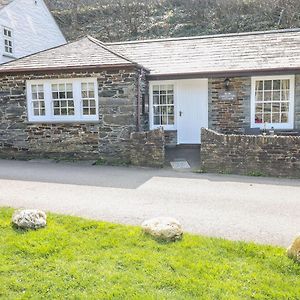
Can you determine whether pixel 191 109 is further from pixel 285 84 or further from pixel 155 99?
pixel 285 84

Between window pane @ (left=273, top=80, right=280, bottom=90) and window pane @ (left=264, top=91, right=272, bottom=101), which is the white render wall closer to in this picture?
window pane @ (left=264, top=91, right=272, bottom=101)

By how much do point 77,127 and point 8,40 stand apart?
1069 cm

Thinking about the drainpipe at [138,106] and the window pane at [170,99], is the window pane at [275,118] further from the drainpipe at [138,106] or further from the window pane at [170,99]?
the drainpipe at [138,106]

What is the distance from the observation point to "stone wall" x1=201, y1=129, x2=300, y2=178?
10.3 metres

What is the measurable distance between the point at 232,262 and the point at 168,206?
2725 mm

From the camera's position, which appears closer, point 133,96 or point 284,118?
point 133,96

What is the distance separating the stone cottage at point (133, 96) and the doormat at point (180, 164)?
107 centimetres

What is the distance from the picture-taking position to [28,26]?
73.3 feet

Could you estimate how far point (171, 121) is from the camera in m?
14.9

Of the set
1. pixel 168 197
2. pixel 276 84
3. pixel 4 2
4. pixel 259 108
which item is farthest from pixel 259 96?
pixel 4 2

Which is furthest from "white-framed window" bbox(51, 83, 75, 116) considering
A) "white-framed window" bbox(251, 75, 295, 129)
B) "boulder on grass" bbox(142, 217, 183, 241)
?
"boulder on grass" bbox(142, 217, 183, 241)

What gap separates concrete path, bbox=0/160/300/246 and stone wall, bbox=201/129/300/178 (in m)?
0.47

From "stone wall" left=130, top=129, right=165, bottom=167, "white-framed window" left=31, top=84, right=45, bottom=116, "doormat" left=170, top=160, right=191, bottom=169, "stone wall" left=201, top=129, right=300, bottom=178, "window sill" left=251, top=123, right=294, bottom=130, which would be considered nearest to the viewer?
"stone wall" left=201, top=129, right=300, bottom=178

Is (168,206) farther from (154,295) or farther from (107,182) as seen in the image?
(154,295)
